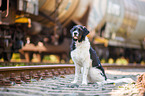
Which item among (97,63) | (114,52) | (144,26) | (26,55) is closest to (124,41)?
(114,52)

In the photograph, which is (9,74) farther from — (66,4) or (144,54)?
(144,54)

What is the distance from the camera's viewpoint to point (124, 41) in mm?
17141

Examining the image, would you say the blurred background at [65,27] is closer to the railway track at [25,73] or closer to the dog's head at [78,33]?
the railway track at [25,73]

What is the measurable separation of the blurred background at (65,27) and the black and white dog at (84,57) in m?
2.99

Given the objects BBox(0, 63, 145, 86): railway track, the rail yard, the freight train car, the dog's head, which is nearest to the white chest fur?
the dog's head

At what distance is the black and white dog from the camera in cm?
444

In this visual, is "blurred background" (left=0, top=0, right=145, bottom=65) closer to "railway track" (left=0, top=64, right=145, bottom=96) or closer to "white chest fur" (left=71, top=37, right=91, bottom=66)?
"railway track" (left=0, top=64, right=145, bottom=96)

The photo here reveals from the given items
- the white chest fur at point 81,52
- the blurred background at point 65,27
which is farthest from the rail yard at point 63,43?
the white chest fur at point 81,52

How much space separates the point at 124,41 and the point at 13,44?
403 inches

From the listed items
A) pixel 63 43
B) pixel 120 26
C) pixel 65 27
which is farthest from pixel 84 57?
pixel 120 26

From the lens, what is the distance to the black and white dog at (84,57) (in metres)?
4.44

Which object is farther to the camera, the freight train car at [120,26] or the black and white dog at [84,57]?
the freight train car at [120,26]

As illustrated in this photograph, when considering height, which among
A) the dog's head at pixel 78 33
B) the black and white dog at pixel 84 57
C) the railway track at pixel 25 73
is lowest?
the railway track at pixel 25 73

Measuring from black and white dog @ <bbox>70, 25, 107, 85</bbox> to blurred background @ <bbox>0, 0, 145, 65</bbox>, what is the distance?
9.82ft
